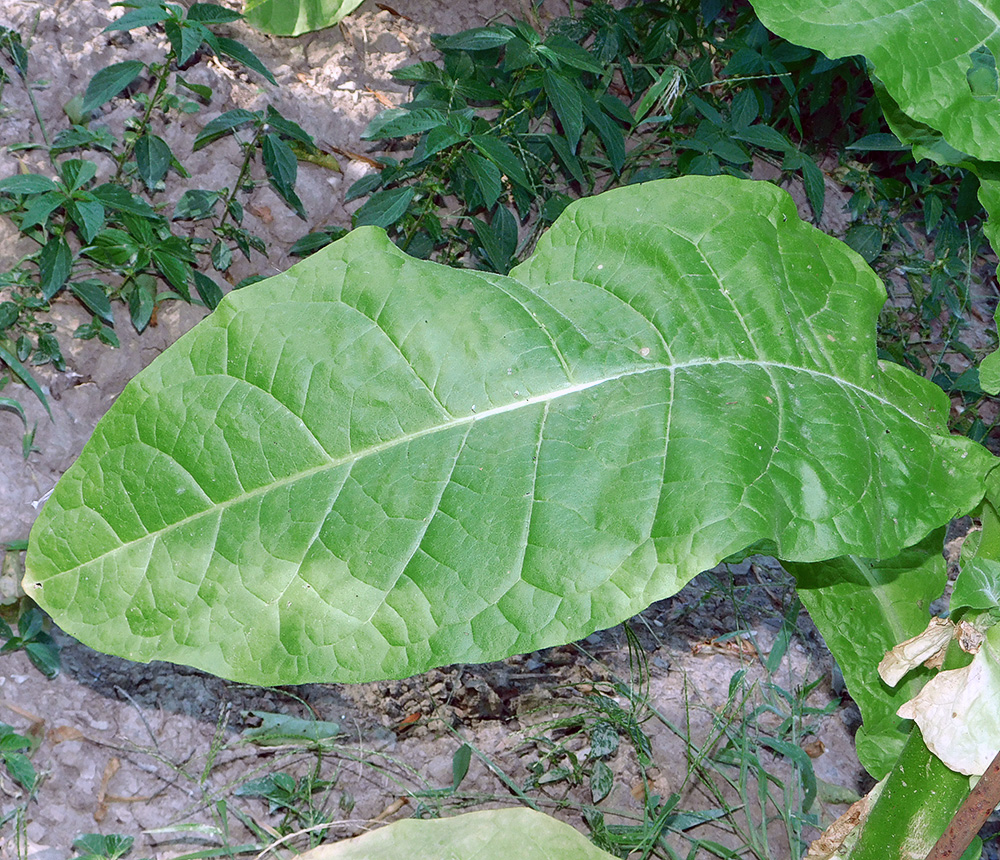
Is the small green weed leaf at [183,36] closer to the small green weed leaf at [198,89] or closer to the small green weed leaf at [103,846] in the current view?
the small green weed leaf at [198,89]

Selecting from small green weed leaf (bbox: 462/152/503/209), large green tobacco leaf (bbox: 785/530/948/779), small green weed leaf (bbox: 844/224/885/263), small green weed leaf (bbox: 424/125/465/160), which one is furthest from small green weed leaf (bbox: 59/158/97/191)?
small green weed leaf (bbox: 844/224/885/263)

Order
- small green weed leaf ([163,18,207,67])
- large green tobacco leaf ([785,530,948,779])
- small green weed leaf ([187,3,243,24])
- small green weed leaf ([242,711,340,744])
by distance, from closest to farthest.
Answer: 1. large green tobacco leaf ([785,530,948,779])
2. small green weed leaf ([242,711,340,744])
3. small green weed leaf ([163,18,207,67])
4. small green weed leaf ([187,3,243,24])

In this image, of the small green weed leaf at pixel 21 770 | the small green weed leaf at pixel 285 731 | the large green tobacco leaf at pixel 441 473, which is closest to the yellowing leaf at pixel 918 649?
the large green tobacco leaf at pixel 441 473

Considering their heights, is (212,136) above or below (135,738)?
above

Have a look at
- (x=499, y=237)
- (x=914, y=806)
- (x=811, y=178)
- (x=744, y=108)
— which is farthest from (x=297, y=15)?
(x=914, y=806)

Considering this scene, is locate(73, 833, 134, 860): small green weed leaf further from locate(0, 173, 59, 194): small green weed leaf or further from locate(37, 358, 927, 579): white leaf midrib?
locate(0, 173, 59, 194): small green weed leaf

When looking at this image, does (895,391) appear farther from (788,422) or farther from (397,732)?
(397,732)

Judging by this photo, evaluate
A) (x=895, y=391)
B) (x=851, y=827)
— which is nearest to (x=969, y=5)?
(x=895, y=391)
